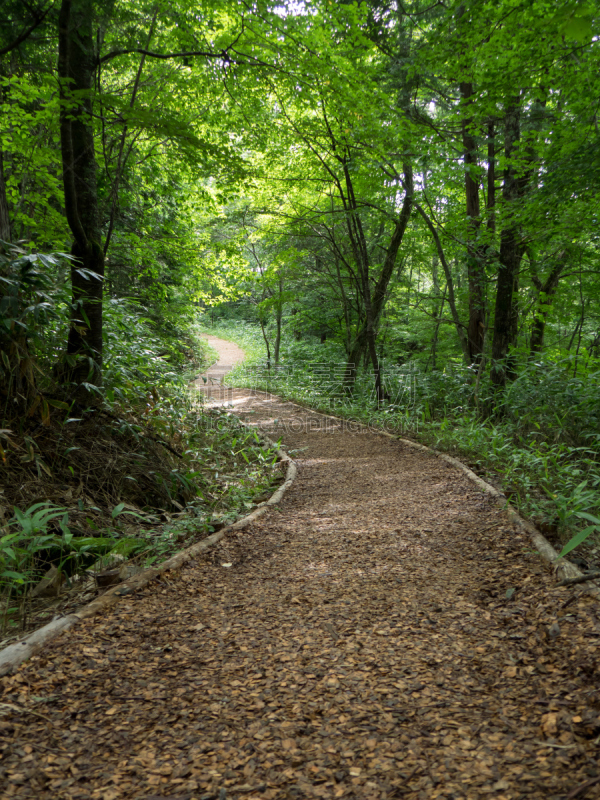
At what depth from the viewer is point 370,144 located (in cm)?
817

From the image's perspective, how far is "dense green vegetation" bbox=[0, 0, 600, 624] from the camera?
3.85 metres

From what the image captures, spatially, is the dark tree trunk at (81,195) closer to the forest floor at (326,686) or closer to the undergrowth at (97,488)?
the undergrowth at (97,488)

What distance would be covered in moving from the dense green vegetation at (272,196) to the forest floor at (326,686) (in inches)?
28.1

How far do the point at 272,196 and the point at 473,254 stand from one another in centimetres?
584

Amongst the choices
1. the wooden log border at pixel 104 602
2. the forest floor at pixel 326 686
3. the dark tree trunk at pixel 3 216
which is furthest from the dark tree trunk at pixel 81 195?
the forest floor at pixel 326 686

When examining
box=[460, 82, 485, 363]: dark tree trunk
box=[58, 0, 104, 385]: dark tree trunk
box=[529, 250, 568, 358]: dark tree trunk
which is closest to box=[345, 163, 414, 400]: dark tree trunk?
box=[460, 82, 485, 363]: dark tree trunk

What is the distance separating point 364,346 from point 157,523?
10684mm

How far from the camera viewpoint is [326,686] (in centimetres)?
193

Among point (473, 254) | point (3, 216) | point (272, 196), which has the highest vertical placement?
point (272, 196)

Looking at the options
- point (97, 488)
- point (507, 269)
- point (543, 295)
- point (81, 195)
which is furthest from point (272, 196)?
point (97, 488)

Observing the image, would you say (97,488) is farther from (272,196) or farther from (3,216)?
(272,196)

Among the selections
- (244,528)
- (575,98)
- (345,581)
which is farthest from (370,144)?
(345,581)

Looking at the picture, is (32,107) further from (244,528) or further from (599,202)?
(599,202)

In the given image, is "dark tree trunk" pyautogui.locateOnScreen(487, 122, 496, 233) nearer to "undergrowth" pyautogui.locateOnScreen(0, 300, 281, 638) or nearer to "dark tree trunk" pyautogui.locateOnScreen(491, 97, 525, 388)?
"dark tree trunk" pyautogui.locateOnScreen(491, 97, 525, 388)
